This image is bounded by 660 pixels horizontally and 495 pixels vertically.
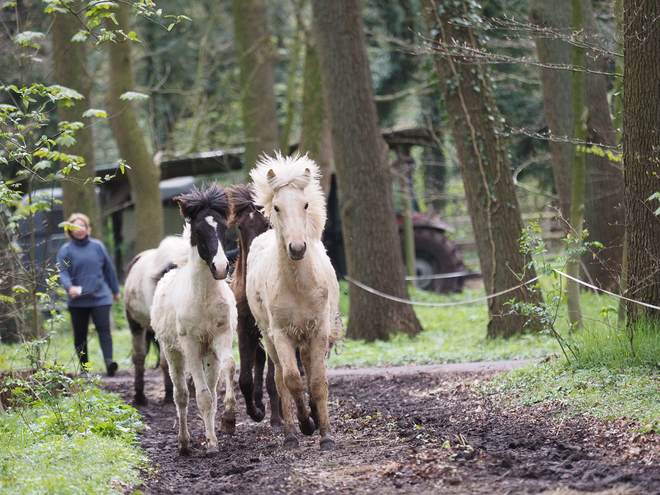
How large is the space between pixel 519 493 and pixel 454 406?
2954 millimetres

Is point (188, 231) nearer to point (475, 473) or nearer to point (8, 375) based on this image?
point (8, 375)

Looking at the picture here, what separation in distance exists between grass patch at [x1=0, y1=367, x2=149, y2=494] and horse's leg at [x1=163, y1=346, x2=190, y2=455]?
435mm

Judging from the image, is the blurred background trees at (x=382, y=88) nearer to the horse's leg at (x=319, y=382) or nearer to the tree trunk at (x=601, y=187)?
the tree trunk at (x=601, y=187)

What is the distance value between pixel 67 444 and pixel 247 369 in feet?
6.95

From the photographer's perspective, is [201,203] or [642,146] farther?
[642,146]

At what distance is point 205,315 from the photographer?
6719 millimetres

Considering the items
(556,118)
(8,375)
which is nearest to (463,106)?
(556,118)

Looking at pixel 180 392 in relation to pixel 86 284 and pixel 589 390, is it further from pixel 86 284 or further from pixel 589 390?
pixel 86 284

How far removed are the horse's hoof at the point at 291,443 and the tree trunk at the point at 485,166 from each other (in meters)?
5.54

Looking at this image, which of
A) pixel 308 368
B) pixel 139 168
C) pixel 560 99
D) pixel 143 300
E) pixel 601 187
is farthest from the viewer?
pixel 139 168

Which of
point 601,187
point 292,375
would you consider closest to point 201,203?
point 292,375

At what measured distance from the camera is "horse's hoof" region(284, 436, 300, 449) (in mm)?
6359

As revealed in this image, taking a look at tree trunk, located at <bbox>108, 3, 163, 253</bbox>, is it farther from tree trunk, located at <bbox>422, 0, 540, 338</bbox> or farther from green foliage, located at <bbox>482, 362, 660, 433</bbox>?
green foliage, located at <bbox>482, 362, 660, 433</bbox>

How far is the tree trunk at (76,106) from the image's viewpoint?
1490 centimetres
